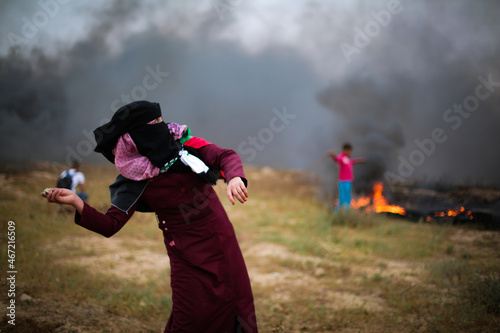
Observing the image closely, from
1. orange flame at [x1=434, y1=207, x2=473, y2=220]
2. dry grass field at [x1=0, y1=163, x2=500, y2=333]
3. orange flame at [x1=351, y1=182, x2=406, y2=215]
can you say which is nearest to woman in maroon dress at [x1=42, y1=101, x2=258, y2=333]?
dry grass field at [x1=0, y1=163, x2=500, y2=333]

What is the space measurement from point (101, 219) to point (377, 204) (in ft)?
30.0

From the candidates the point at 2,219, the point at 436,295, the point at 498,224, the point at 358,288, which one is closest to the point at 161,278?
the point at 358,288

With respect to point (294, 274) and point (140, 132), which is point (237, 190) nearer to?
point (140, 132)

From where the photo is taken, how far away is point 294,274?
18.6ft

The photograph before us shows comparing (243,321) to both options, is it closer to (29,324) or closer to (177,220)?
(177,220)

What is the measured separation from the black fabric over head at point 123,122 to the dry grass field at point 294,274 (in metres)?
2.14

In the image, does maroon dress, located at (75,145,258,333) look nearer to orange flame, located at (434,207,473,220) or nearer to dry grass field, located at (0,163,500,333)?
dry grass field, located at (0,163,500,333)

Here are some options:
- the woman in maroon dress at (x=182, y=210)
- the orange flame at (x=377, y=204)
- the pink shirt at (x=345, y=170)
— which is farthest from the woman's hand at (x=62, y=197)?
the pink shirt at (x=345, y=170)

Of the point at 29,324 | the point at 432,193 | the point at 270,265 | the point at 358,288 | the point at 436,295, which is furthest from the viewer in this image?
the point at 432,193

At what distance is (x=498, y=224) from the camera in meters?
6.11

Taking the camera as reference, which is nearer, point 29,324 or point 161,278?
point 29,324

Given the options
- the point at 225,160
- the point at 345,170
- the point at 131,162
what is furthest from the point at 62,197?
the point at 345,170

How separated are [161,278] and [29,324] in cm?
237

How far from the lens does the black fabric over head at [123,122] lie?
2.30 m
